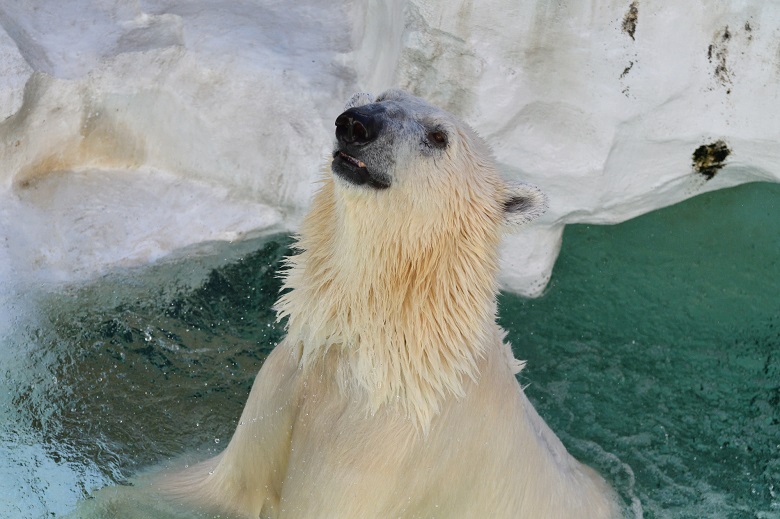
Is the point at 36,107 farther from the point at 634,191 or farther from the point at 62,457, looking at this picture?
the point at 634,191

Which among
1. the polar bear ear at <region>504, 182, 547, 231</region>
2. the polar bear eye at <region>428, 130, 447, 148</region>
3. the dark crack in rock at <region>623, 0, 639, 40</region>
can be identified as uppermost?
the dark crack in rock at <region>623, 0, 639, 40</region>

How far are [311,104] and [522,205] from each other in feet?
8.43

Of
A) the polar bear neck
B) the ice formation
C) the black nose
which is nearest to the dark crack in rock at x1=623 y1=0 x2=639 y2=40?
the ice formation

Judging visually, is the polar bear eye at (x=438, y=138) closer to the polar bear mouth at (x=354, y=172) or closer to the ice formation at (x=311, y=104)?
the polar bear mouth at (x=354, y=172)

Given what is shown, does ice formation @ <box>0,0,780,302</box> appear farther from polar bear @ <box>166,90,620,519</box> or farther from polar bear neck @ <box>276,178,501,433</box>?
polar bear neck @ <box>276,178,501,433</box>

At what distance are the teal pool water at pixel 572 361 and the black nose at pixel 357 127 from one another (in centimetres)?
207

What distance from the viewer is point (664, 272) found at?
5633mm

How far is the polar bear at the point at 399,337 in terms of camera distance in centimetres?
310

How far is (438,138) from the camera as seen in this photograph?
3174 mm

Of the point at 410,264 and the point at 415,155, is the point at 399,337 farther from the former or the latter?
the point at 415,155

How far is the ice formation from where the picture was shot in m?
5.09

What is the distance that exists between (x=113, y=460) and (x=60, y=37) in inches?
99.4

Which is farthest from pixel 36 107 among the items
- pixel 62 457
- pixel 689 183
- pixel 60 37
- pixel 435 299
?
pixel 689 183

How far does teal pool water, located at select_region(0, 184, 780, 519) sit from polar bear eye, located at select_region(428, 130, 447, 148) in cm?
208
